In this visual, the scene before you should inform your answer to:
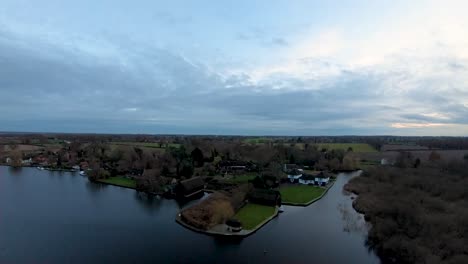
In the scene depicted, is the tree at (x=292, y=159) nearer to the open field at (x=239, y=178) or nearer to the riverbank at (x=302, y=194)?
the open field at (x=239, y=178)

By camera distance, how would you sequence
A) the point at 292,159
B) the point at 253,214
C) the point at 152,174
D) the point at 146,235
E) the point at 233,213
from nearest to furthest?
the point at 146,235, the point at 233,213, the point at 253,214, the point at 152,174, the point at 292,159

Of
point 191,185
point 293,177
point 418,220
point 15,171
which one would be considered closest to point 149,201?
point 191,185

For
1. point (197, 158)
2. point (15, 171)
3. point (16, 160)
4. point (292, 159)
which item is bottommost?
point (15, 171)

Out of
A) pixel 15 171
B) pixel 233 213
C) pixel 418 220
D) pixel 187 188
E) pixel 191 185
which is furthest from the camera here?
pixel 15 171

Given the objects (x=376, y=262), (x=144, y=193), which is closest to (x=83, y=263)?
(x=376, y=262)

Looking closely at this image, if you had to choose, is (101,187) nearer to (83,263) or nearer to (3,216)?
(3,216)

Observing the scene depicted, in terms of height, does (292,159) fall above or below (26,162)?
above

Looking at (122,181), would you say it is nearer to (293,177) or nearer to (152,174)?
(152,174)
